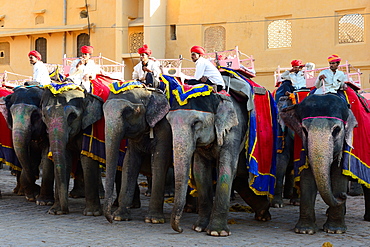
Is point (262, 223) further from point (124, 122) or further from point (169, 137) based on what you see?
point (124, 122)

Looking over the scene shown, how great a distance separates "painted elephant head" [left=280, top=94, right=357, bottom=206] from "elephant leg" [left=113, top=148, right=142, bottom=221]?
7.42ft

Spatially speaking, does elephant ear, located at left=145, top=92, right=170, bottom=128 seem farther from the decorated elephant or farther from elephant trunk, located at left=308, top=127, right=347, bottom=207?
elephant trunk, located at left=308, top=127, right=347, bottom=207

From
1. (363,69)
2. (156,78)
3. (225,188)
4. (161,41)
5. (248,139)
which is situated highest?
(161,41)

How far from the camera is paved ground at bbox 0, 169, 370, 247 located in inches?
269

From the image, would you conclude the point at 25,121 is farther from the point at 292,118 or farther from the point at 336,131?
the point at 336,131

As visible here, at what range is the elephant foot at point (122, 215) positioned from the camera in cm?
823

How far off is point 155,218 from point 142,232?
68 centimetres

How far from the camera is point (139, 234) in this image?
7.27 meters

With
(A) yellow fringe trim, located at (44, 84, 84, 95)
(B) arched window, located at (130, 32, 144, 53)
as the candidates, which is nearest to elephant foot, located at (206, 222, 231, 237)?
(A) yellow fringe trim, located at (44, 84, 84, 95)

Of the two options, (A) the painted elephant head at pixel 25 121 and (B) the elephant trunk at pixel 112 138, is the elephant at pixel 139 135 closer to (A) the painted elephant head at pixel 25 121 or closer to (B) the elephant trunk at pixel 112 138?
(B) the elephant trunk at pixel 112 138

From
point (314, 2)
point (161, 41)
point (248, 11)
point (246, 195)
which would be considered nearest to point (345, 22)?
point (314, 2)

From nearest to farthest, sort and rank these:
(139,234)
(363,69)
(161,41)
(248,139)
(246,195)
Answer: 1. (139,234)
2. (248,139)
3. (246,195)
4. (363,69)
5. (161,41)

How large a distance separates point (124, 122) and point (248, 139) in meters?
1.55

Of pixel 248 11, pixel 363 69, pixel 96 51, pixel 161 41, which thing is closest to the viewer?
pixel 363 69
